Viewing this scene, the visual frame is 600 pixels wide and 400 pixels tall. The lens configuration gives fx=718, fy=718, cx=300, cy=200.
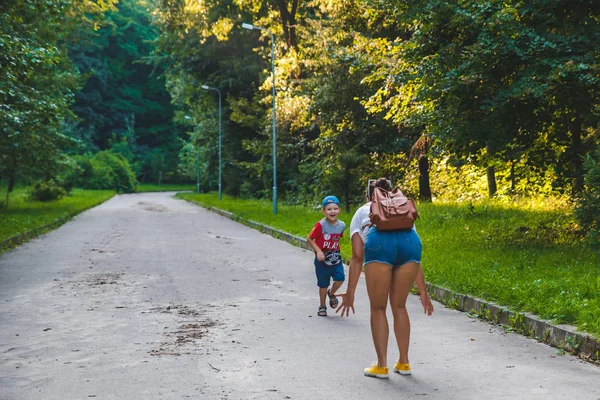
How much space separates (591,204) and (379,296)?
21.2 feet

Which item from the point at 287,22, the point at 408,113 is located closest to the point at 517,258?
the point at 408,113

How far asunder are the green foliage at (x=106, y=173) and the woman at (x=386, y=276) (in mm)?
64421

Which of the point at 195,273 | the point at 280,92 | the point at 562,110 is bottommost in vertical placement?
the point at 195,273

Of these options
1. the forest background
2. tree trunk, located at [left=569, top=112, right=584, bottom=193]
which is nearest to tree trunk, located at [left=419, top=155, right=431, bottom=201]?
the forest background

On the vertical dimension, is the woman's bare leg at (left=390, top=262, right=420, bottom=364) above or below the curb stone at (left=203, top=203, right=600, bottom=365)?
above

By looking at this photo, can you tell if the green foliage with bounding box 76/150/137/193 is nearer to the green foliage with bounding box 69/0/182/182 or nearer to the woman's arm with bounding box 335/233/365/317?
the green foliage with bounding box 69/0/182/182

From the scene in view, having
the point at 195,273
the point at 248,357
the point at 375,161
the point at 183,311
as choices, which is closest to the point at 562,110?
the point at 195,273

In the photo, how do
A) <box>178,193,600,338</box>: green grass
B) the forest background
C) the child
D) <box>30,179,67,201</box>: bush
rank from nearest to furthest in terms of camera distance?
<box>178,193,600,338</box>: green grass, the child, the forest background, <box>30,179,67,201</box>: bush

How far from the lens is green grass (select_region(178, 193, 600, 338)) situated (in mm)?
7786

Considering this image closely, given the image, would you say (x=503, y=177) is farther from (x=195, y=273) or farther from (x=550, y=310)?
(x=550, y=310)

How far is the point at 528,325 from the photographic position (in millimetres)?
7293

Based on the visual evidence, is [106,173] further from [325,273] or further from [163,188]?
[325,273]

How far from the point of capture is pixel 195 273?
12.1 meters

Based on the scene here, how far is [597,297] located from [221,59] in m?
40.1
